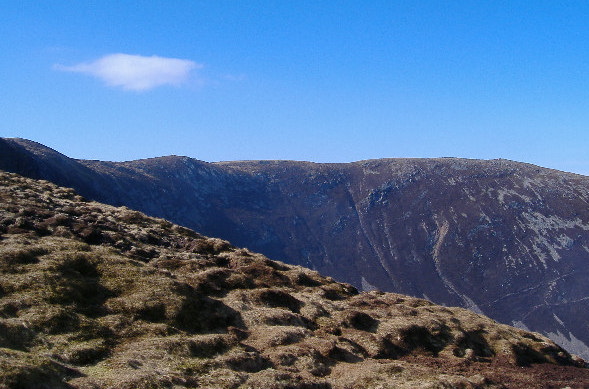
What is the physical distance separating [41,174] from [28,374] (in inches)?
6270

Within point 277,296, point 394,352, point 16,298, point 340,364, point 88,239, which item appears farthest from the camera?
point 88,239

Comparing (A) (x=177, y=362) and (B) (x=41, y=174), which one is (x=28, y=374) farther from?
(B) (x=41, y=174)

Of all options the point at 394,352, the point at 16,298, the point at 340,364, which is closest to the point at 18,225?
the point at 16,298

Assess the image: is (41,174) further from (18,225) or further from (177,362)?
(177,362)

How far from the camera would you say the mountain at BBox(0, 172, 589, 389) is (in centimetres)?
2777

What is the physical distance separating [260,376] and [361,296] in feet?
96.5

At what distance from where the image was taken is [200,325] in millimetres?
36406

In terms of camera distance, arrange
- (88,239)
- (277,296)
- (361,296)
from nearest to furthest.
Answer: (277,296) < (88,239) < (361,296)

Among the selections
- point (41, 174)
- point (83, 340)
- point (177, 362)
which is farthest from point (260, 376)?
point (41, 174)

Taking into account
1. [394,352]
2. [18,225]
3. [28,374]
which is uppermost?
[18,225]

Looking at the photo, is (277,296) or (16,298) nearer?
(16,298)

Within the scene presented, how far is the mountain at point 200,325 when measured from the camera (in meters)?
27.8

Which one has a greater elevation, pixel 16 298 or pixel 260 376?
pixel 16 298

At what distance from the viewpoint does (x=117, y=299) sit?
36031 mm
